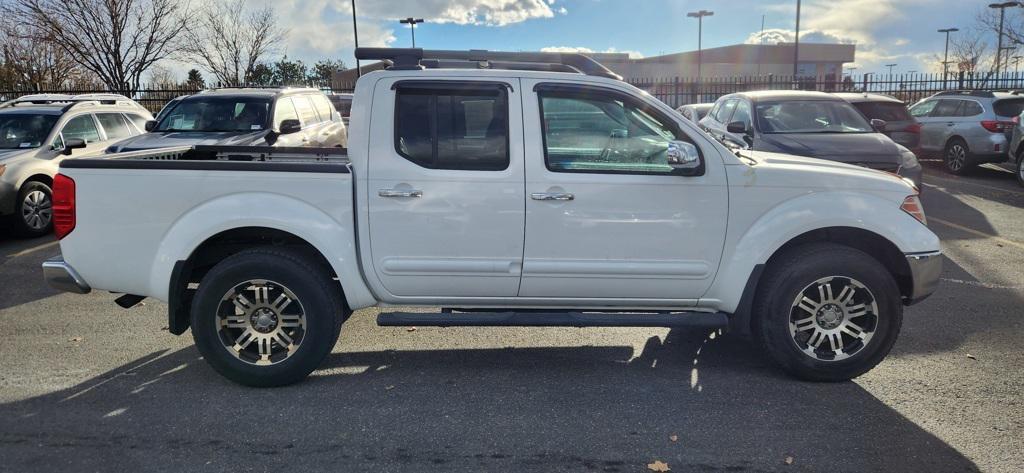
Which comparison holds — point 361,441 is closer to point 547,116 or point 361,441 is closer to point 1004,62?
point 547,116

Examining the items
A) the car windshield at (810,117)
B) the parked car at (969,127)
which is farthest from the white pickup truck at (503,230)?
the parked car at (969,127)

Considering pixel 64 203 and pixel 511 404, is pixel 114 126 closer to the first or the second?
pixel 64 203

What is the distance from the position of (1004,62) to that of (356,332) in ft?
120

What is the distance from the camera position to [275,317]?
4426 mm

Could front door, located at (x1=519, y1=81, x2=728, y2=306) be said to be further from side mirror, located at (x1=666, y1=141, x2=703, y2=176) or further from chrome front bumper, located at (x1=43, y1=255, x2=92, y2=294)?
chrome front bumper, located at (x1=43, y1=255, x2=92, y2=294)

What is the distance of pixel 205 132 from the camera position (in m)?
10.2

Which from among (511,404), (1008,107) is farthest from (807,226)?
(1008,107)

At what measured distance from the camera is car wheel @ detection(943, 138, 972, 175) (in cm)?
1462

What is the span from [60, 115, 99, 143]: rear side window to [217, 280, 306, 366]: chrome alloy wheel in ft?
23.7

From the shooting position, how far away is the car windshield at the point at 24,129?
9.66m

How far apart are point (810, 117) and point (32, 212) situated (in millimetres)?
10371

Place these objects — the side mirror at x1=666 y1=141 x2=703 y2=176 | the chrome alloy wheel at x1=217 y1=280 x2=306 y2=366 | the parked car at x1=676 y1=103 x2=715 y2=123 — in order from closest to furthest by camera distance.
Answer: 1. the side mirror at x1=666 y1=141 x2=703 y2=176
2. the chrome alloy wheel at x1=217 y1=280 x2=306 y2=366
3. the parked car at x1=676 y1=103 x2=715 y2=123

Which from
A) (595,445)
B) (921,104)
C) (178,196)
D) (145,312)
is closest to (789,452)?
(595,445)

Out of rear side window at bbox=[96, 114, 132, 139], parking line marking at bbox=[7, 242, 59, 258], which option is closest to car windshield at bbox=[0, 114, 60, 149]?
rear side window at bbox=[96, 114, 132, 139]
